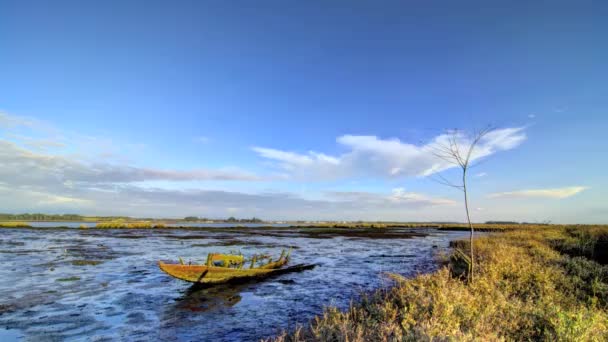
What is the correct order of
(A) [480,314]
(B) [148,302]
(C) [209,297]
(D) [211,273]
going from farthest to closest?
(D) [211,273] < (C) [209,297] < (B) [148,302] < (A) [480,314]

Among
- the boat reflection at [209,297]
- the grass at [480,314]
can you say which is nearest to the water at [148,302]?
the boat reflection at [209,297]

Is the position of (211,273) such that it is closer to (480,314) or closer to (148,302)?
(148,302)

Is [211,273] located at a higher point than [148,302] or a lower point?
higher

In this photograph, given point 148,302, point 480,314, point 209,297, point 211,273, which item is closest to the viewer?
point 480,314

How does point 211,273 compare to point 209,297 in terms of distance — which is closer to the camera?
point 209,297

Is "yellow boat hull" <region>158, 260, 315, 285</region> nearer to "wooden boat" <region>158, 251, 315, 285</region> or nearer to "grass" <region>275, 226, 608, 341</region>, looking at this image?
"wooden boat" <region>158, 251, 315, 285</region>

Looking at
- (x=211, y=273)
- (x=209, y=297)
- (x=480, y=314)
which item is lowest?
(x=209, y=297)

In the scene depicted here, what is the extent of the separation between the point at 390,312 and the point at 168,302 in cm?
935

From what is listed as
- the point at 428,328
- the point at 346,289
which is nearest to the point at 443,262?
the point at 346,289

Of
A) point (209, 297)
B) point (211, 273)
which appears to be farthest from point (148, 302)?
point (211, 273)

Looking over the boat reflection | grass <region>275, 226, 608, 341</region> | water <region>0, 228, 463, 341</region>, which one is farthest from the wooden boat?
grass <region>275, 226, 608, 341</region>

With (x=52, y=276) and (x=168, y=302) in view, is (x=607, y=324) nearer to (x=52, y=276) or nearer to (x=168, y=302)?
(x=168, y=302)

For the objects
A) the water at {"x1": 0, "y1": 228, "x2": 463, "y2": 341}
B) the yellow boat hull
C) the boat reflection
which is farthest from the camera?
the yellow boat hull

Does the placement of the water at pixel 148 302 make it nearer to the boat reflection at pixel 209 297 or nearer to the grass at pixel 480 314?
the boat reflection at pixel 209 297
